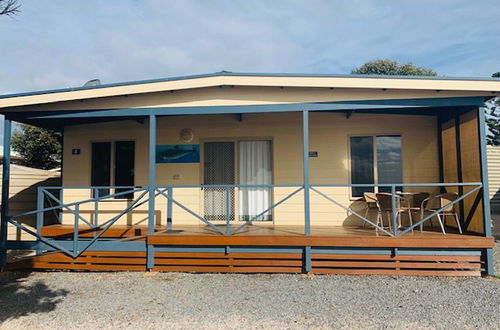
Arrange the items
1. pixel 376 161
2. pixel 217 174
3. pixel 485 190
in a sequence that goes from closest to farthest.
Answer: pixel 485 190, pixel 376 161, pixel 217 174

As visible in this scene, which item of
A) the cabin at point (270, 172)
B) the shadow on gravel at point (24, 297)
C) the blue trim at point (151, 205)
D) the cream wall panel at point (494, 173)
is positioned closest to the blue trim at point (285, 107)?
the cabin at point (270, 172)

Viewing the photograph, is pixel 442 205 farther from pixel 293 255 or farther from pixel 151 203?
pixel 151 203

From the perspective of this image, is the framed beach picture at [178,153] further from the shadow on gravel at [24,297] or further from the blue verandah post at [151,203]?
the shadow on gravel at [24,297]

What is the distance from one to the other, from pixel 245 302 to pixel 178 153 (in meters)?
3.97

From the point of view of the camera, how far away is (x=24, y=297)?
4.11m

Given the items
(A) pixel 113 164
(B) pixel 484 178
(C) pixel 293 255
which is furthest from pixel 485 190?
(A) pixel 113 164

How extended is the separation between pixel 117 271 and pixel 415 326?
4231 millimetres

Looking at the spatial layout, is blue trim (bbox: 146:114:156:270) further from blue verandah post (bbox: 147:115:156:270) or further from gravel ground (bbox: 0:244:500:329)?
gravel ground (bbox: 0:244:500:329)

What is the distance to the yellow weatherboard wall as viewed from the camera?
6.42 m

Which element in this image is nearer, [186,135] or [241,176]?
[241,176]

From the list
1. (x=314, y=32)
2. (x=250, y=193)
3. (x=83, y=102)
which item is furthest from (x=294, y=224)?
(x=314, y=32)

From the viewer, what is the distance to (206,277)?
4.82 m

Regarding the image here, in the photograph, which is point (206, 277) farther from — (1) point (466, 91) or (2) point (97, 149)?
(1) point (466, 91)

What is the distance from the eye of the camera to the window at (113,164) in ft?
23.3
